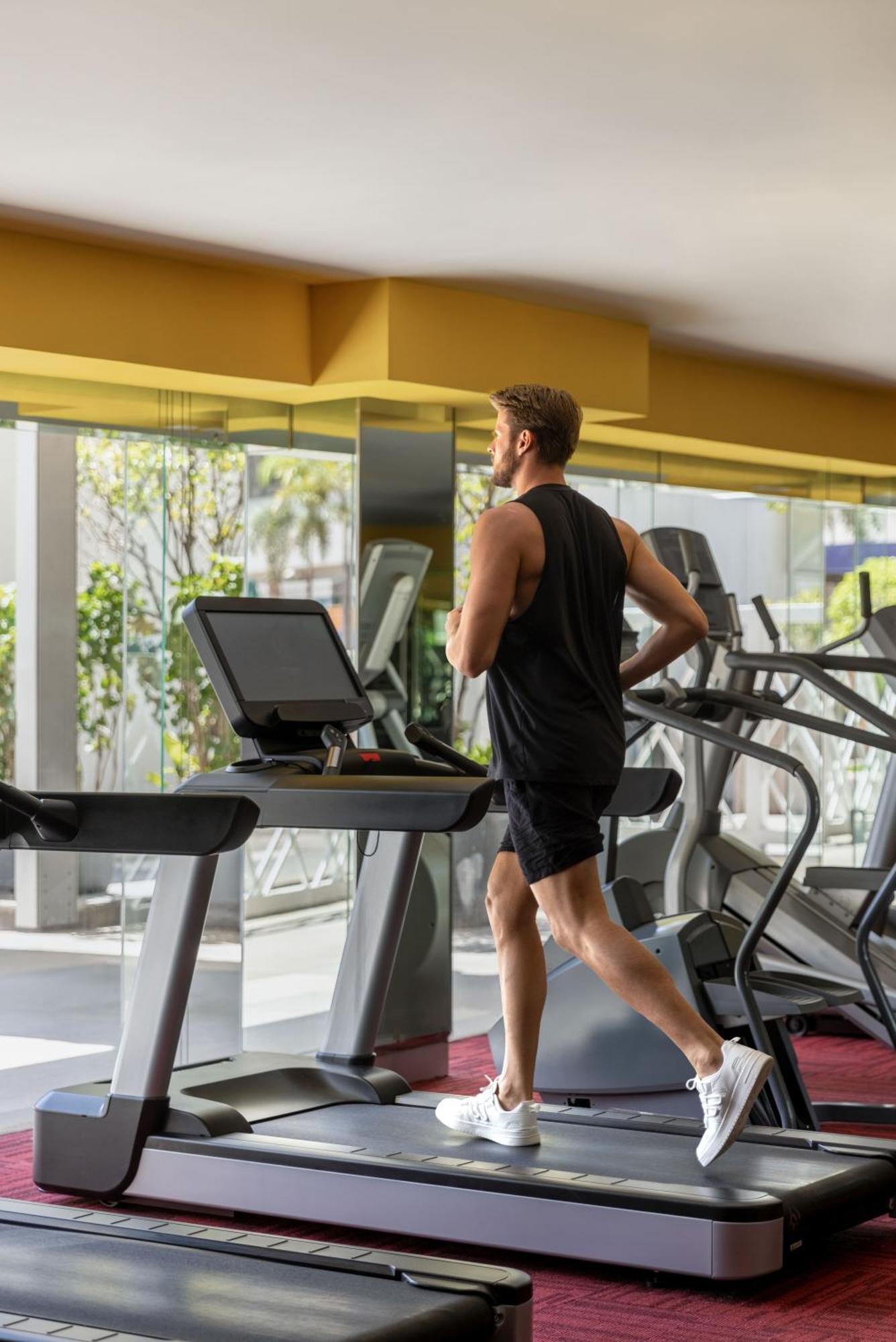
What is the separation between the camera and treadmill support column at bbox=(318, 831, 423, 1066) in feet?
13.7

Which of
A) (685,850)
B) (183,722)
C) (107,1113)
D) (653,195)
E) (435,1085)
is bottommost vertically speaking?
(435,1085)

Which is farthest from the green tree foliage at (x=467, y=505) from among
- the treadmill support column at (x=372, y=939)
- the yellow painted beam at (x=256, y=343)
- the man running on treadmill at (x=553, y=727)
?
the man running on treadmill at (x=553, y=727)

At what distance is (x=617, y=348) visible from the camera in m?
5.81

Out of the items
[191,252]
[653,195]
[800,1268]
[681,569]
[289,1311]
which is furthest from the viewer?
[681,569]

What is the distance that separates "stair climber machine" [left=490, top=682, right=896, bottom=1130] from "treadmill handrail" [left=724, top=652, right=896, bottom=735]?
0.11 m

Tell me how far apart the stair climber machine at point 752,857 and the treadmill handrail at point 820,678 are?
38 millimetres

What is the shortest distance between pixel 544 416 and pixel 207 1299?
6.13 ft

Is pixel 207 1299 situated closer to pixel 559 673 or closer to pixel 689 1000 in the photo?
pixel 559 673

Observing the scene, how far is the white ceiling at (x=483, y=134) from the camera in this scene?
10.3ft

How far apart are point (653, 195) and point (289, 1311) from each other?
9.53 feet

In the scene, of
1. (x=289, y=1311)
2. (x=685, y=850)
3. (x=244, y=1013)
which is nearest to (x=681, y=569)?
(x=685, y=850)

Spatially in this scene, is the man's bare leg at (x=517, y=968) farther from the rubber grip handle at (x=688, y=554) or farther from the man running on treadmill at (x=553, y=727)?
the rubber grip handle at (x=688, y=554)

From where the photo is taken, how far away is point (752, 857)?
5.52 m

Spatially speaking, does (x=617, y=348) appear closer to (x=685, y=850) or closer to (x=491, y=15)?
(x=685, y=850)
